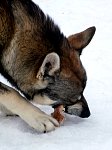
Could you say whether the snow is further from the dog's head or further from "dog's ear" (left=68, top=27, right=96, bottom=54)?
"dog's ear" (left=68, top=27, right=96, bottom=54)

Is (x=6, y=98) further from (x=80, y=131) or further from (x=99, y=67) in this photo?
(x=99, y=67)

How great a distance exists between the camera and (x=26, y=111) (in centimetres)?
431

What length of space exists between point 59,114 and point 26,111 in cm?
39

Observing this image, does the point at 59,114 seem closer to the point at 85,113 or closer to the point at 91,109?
the point at 85,113

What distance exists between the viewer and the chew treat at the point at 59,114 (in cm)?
449

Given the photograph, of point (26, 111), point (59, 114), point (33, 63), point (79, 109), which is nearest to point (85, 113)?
point (79, 109)

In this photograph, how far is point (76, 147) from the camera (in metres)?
3.95

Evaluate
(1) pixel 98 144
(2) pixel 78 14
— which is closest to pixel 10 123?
(1) pixel 98 144

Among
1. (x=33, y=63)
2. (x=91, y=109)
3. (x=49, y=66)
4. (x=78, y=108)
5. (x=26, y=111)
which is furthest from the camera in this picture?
(x=91, y=109)

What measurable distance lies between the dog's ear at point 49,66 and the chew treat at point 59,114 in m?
0.45

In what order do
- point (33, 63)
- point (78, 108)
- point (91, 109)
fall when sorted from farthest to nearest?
point (91, 109) < point (78, 108) < point (33, 63)

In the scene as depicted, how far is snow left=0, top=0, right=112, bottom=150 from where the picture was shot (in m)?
4.03

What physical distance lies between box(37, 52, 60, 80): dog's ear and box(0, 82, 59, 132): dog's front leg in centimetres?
32

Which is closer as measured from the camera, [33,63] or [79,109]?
[33,63]
